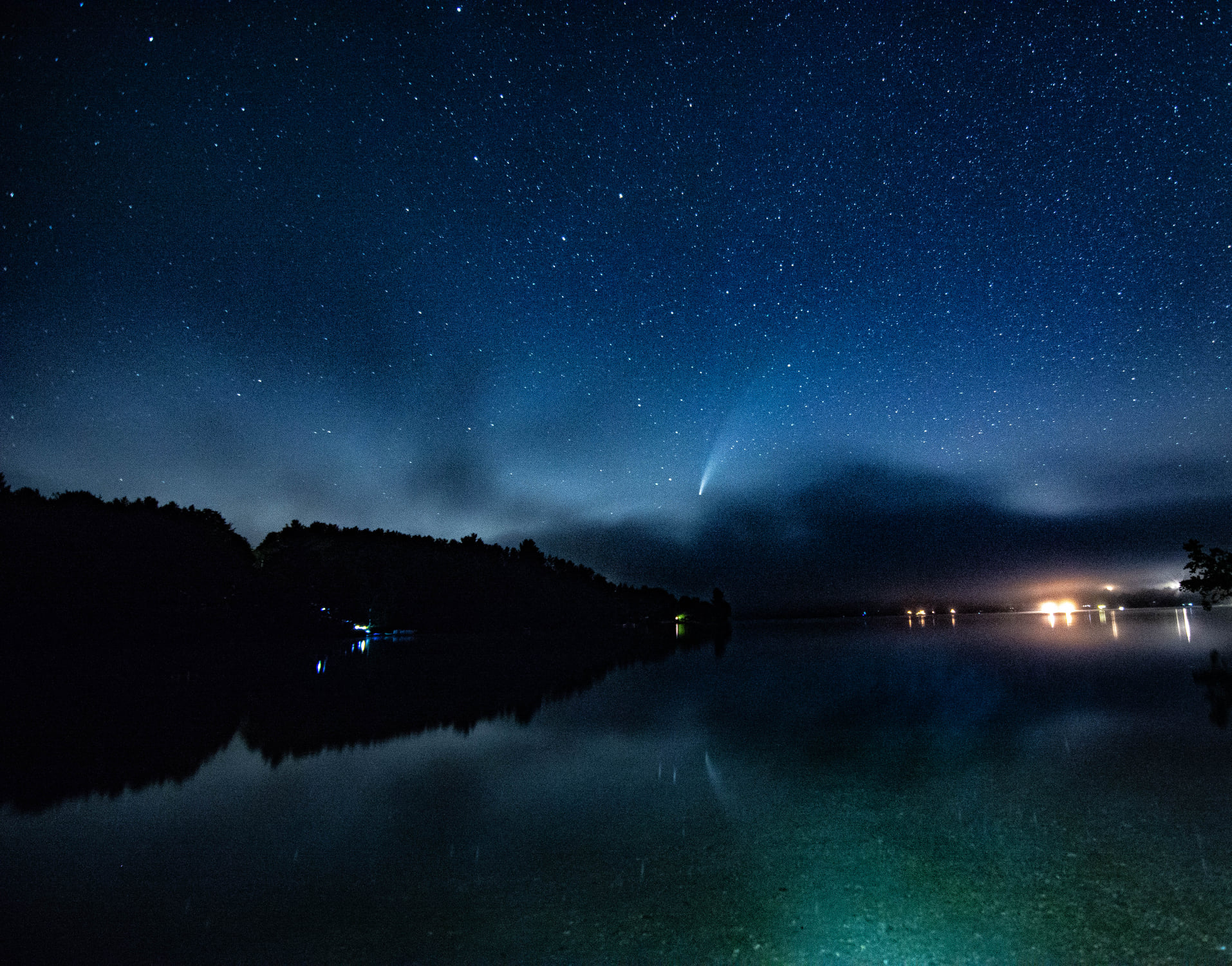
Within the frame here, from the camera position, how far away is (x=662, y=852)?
802cm

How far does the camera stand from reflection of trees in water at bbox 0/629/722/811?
43.0 ft

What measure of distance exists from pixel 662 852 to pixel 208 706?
19.9 meters

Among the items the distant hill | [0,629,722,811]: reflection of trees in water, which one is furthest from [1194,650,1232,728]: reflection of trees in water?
the distant hill

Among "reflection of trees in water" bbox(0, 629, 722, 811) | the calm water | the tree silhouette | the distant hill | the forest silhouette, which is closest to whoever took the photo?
the calm water

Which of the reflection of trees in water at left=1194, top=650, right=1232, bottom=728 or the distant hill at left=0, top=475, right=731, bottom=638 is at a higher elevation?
the distant hill at left=0, top=475, right=731, bottom=638

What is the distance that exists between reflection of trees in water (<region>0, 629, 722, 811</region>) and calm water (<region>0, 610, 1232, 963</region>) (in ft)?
4.06

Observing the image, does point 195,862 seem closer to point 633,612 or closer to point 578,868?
point 578,868

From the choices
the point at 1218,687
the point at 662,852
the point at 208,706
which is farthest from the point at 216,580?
the point at 1218,687

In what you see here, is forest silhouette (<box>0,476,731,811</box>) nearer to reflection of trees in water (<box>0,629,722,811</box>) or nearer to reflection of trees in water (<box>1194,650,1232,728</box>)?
reflection of trees in water (<box>0,629,722,811</box>)

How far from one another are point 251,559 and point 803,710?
3916 inches

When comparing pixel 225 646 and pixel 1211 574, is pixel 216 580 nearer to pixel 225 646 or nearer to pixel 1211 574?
pixel 225 646

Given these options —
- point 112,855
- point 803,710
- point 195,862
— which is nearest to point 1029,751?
point 803,710

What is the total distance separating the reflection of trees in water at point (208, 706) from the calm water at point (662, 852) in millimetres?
1239

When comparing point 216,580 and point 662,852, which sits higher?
point 216,580
